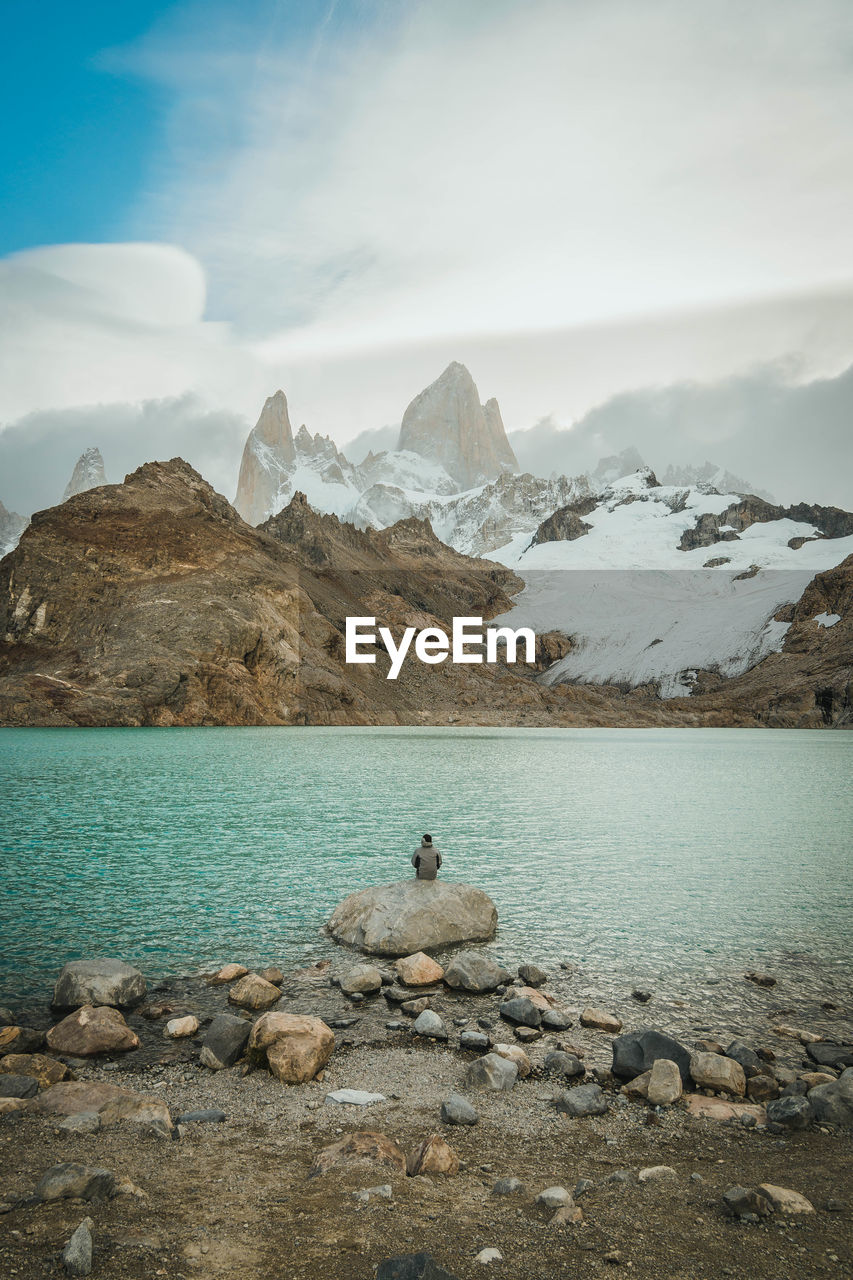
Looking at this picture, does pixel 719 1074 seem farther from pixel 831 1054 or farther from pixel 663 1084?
pixel 831 1054

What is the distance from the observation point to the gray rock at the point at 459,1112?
7.79m

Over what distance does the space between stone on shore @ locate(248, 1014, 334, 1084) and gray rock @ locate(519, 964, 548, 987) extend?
3.97 m

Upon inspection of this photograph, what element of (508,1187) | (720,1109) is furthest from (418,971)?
(508,1187)

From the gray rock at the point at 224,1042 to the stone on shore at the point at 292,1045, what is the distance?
0.12 metres

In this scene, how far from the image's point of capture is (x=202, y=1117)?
7.66 metres

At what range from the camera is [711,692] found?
151000 millimetres

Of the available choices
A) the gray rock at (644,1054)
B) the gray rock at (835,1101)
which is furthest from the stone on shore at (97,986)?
the gray rock at (835,1101)

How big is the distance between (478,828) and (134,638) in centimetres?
6929

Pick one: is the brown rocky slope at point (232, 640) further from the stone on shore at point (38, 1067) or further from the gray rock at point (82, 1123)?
the gray rock at point (82, 1123)

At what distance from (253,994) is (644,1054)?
5.46 meters

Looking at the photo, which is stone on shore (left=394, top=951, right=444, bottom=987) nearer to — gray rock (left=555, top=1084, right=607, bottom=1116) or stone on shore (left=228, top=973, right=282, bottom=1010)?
stone on shore (left=228, top=973, right=282, bottom=1010)

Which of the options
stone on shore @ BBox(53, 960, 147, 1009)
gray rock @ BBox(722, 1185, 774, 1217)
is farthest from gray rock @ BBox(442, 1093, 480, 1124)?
stone on shore @ BBox(53, 960, 147, 1009)

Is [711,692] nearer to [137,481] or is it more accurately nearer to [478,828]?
[137,481]

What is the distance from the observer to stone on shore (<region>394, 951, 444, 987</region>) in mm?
12086
